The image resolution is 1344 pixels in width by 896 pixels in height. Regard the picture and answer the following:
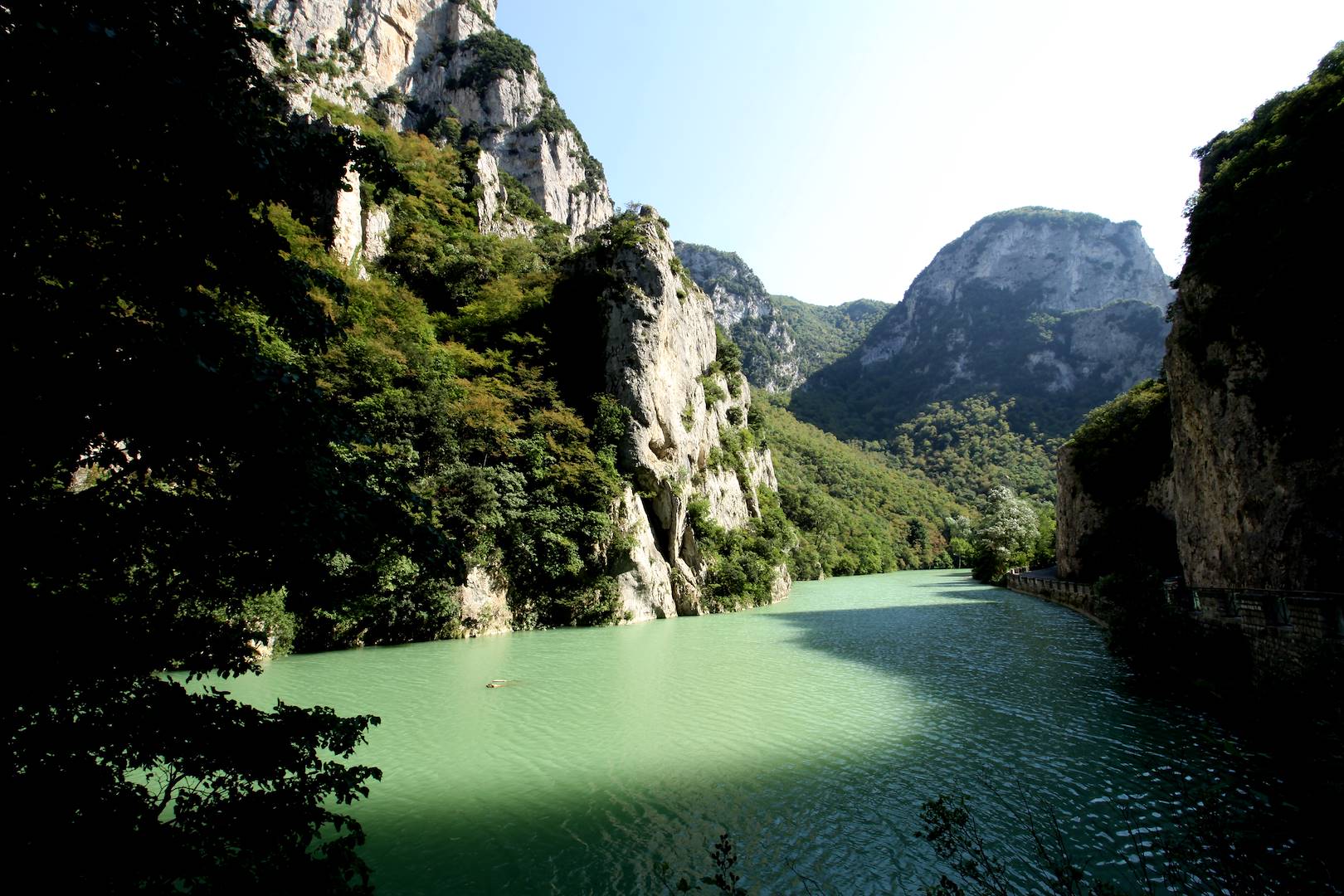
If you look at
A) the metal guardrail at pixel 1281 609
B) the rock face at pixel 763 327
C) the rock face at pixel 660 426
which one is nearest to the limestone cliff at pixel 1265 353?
the metal guardrail at pixel 1281 609

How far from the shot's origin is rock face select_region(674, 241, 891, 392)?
12569 centimetres

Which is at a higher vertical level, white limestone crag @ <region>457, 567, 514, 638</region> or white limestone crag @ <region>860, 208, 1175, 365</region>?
white limestone crag @ <region>860, 208, 1175, 365</region>

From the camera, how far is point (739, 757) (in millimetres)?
8680

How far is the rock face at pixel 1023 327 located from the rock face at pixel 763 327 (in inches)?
306

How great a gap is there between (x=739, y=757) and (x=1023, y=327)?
458ft

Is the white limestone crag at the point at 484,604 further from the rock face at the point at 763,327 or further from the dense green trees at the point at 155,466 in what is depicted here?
the rock face at the point at 763,327

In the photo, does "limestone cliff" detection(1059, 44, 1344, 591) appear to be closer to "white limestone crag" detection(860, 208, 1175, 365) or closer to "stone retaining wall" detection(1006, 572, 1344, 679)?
"stone retaining wall" detection(1006, 572, 1344, 679)

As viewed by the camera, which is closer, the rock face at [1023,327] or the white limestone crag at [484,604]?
the white limestone crag at [484,604]

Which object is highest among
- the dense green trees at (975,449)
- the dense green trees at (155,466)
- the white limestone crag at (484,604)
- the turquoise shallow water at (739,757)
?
the dense green trees at (975,449)

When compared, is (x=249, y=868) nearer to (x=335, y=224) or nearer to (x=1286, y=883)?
(x=1286, y=883)

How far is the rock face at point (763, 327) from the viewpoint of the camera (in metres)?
126

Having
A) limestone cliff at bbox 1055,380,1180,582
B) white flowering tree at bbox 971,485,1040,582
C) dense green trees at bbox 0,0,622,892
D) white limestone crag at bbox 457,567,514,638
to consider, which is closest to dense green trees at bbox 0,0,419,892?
dense green trees at bbox 0,0,622,892

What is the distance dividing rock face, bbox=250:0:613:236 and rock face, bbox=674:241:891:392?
51939 millimetres

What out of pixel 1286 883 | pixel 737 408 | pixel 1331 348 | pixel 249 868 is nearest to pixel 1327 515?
pixel 1331 348
